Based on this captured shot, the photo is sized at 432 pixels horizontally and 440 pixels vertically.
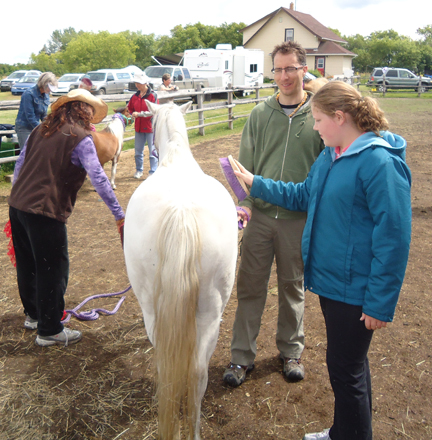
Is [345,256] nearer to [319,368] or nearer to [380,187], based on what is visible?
[380,187]

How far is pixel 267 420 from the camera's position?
7.45 ft

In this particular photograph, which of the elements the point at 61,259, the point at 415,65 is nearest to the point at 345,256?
the point at 61,259

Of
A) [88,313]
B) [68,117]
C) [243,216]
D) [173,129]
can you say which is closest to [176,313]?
[243,216]

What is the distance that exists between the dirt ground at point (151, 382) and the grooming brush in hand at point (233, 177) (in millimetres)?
1277

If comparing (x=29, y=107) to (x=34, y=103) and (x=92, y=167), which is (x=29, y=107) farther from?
(x=92, y=167)

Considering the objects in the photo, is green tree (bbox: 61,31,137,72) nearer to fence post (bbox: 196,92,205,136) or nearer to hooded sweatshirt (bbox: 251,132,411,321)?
fence post (bbox: 196,92,205,136)

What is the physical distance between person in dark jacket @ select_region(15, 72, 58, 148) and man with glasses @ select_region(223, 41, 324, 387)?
15.7 ft

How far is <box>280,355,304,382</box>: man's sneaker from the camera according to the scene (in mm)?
2586

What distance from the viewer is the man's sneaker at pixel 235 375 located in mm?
2539

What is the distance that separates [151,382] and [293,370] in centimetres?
95

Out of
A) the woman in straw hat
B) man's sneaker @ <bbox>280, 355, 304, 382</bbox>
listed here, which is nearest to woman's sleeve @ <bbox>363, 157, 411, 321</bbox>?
man's sneaker @ <bbox>280, 355, 304, 382</bbox>

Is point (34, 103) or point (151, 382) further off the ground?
point (34, 103)

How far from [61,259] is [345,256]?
200cm

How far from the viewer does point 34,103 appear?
630 cm
